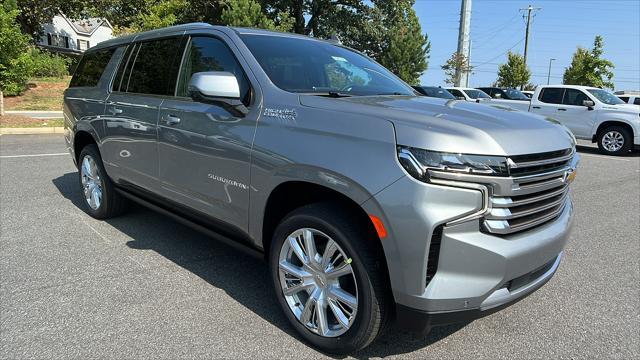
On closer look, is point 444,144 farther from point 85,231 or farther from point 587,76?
point 587,76

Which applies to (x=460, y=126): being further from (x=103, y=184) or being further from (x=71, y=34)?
(x=71, y=34)

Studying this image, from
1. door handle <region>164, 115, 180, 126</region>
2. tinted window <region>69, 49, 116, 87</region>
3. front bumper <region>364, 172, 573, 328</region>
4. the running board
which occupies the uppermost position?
tinted window <region>69, 49, 116, 87</region>

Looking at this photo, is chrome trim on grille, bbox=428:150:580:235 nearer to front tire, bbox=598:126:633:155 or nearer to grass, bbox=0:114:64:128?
front tire, bbox=598:126:633:155

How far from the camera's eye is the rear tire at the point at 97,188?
5.00 metres

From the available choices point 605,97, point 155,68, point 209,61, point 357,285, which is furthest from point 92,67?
point 605,97

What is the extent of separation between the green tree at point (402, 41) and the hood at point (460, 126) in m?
37.2

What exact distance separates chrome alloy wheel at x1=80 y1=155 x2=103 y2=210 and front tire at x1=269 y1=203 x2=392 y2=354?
3.03m

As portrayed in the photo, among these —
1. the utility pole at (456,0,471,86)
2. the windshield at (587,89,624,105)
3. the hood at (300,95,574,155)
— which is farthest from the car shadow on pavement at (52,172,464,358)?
the utility pole at (456,0,471,86)

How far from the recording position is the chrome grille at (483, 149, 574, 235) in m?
2.28

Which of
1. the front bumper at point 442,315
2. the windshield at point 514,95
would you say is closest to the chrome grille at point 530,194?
the front bumper at point 442,315

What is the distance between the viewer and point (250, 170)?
303 centimetres

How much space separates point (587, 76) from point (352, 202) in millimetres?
36615

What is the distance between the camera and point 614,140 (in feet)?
43.1

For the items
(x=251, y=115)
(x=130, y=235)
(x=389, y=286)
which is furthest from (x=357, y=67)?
(x=130, y=235)
